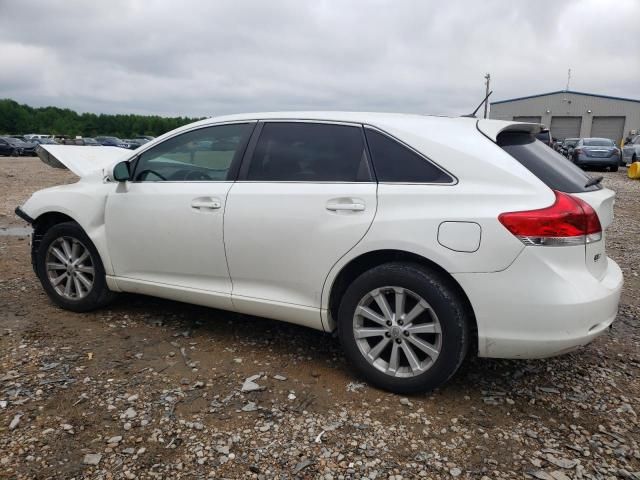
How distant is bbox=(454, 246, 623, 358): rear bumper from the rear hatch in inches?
6.4

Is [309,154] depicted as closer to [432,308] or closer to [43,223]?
[432,308]

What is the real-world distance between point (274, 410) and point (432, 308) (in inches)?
41.1

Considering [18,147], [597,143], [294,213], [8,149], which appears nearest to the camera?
[294,213]

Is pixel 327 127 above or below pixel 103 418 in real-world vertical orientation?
above

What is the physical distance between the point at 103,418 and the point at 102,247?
1.61 metres

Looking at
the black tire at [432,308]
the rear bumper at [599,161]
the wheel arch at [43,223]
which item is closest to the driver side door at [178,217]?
the wheel arch at [43,223]

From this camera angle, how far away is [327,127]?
333cm

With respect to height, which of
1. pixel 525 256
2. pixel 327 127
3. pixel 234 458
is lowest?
pixel 234 458

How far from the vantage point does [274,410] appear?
287cm

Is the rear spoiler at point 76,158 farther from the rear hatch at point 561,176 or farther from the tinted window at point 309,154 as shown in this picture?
the rear hatch at point 561,176

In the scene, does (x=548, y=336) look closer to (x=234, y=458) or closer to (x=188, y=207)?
(x=234, y=458)

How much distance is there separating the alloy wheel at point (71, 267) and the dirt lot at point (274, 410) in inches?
10.1

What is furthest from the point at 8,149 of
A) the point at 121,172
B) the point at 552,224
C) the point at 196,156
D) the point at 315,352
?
the point at 552,224

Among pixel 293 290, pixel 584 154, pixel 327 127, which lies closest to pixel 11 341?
pixel 293 290
